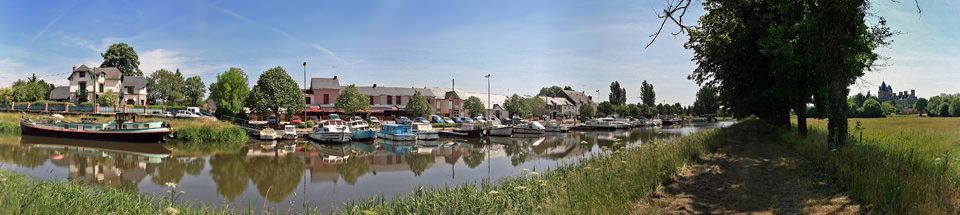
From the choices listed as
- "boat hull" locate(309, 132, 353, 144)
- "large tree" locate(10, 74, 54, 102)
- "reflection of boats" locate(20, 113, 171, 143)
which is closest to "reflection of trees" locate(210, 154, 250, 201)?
"boat hull" locate(309, 132, 353, 144)

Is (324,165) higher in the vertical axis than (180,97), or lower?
lower

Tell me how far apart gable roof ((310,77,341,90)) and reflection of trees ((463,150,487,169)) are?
39.9m

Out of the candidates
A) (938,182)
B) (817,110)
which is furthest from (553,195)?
(817,110)

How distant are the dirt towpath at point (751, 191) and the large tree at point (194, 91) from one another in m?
72.6

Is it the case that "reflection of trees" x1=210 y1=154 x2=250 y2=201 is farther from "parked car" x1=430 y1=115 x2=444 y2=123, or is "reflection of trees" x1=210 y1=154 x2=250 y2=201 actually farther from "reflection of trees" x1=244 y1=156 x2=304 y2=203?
"parked car" x1=430 y1=115 x2=444 y2=123

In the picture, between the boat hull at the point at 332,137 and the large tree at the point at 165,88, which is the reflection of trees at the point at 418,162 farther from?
the large tree at the point at 165,88

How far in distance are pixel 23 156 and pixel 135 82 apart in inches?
1782

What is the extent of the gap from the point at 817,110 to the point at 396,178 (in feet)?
65.1

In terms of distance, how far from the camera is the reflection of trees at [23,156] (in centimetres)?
2051

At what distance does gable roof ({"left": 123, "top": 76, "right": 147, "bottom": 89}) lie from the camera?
199ft

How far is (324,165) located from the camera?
2116cm

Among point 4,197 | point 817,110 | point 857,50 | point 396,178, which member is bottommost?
point 396,178

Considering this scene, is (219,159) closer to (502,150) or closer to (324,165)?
(324,165)

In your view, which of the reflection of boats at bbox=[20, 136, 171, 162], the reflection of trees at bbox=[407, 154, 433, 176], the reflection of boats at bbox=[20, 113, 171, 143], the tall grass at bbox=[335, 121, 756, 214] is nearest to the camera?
the tall grass at bbox=[335, 121, 756, 214]
